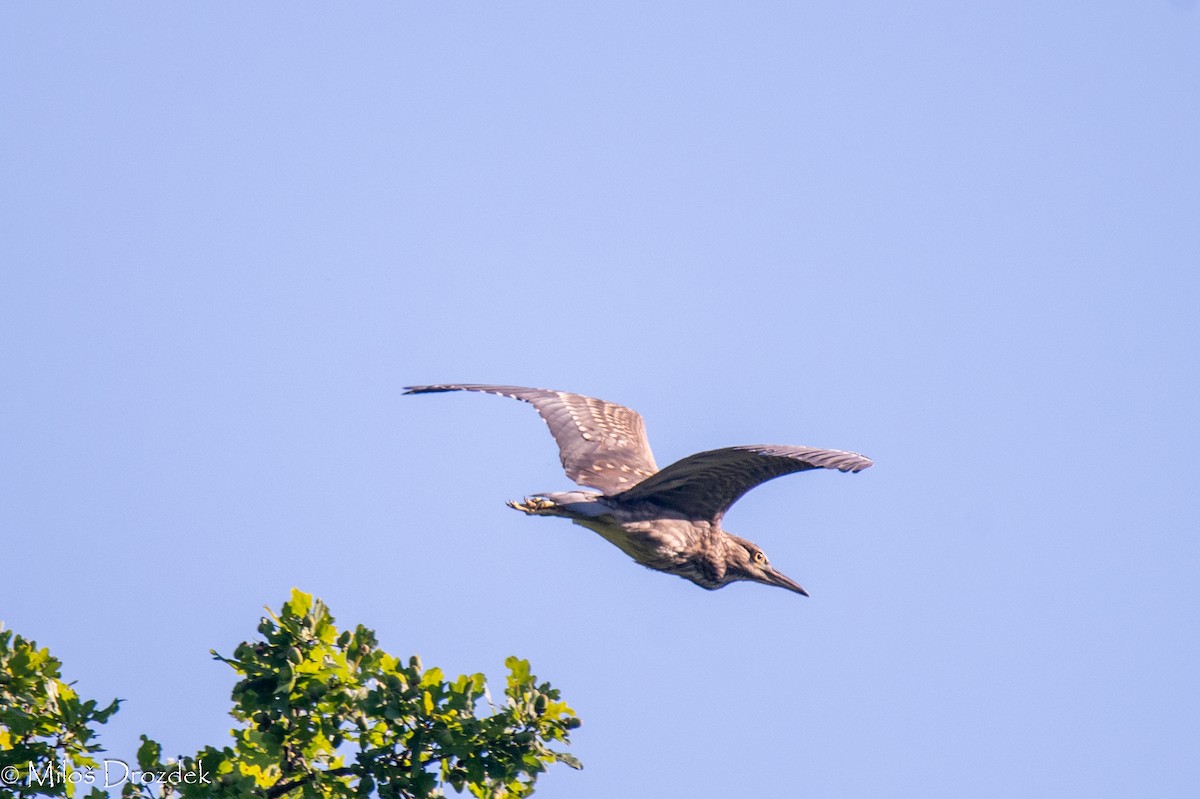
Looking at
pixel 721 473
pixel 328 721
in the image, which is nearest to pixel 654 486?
pixel 721 473

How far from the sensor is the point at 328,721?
292 inches

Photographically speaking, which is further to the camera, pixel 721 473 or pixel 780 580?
pixel 780 580

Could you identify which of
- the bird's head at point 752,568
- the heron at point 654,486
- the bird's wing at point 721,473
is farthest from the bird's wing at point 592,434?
the bird's head at point 752,568

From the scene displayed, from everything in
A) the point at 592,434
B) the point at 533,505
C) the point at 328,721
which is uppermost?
the point at 592,434

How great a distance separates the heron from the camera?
31.6ft

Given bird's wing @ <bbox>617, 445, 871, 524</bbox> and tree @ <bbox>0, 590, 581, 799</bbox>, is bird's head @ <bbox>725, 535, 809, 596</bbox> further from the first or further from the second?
tree @ <bbox>0, 590, 581, 799</bbox>

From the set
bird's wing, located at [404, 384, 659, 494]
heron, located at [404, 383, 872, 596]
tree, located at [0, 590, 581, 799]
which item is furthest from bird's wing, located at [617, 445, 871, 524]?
tree, located at [0, 590, 581, 799]

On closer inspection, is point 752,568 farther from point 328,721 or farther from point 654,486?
point 328,721

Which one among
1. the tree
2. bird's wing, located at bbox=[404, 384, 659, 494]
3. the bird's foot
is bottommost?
the tree

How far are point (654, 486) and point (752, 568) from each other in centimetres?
139

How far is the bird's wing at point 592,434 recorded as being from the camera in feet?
35.0

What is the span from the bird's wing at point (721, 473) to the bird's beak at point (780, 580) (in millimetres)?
848

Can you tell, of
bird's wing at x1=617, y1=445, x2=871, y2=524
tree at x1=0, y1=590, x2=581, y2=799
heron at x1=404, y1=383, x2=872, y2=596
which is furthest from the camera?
heron at x1=404, y1=383, x2=872, y2=596

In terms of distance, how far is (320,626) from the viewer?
7410 millimetres
